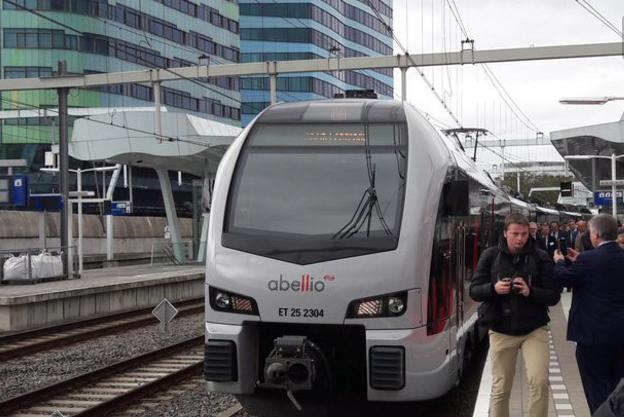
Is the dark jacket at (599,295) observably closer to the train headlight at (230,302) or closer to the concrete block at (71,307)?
the train headlight at (230,302)

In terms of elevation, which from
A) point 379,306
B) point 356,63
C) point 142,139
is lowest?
point 379,306

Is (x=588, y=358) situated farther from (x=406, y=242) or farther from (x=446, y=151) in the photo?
(x=446, y=151)

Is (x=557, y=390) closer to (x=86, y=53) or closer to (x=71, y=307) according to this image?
(x=71, y=307)

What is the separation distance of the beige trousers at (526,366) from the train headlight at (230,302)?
6.25 ft

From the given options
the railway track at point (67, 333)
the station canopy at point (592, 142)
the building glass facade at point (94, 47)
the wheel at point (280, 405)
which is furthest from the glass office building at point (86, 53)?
the wheel at point (280, 405)

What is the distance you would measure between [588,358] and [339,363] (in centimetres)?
205

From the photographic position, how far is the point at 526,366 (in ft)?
22.2

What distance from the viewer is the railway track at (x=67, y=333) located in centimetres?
1504

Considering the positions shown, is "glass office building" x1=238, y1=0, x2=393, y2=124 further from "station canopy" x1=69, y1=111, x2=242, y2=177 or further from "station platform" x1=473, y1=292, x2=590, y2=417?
"station platform" x1=473, y1=292, x2=590, y2=417

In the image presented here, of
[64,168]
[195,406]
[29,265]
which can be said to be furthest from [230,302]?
[64,168]

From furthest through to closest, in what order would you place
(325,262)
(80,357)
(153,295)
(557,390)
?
(153,295) → (80,357) → (557,390) → (325,262)

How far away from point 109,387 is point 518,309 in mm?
6212

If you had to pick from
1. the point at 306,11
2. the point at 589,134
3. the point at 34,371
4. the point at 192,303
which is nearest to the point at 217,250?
the point at 34,371

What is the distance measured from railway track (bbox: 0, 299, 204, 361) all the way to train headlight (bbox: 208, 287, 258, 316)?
7.64 meters
